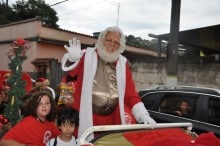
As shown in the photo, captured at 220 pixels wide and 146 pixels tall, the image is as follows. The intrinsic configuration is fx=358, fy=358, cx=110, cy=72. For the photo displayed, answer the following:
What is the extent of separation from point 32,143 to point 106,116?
948mm

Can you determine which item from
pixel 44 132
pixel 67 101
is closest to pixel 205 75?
pixel 67 101

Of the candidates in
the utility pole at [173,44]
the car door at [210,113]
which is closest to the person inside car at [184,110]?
the car door at [210,113]

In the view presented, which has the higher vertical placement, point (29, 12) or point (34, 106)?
point (29, 12)

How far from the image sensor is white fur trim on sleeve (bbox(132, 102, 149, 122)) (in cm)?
368

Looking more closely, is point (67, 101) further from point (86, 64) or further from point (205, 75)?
point (205, 75)

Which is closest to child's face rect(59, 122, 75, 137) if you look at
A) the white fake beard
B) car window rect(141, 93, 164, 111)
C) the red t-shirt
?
the red t-shirt

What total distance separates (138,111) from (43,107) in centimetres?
99

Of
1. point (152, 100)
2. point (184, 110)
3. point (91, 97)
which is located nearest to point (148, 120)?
point (91, 97)

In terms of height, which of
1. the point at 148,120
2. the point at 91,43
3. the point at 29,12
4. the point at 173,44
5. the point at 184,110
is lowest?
the point at 184,110

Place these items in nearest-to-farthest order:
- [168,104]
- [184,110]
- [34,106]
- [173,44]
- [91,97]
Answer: [34,106] < [91,97] < [184,110] < [168,104] < [173,44]

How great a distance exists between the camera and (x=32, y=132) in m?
3.20

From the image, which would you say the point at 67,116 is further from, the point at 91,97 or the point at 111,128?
the point at 111,128

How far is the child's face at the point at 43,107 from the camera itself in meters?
3.42

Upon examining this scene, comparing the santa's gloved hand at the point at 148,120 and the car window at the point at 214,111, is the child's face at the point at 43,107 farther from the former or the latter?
the car window at the point at 214,111
